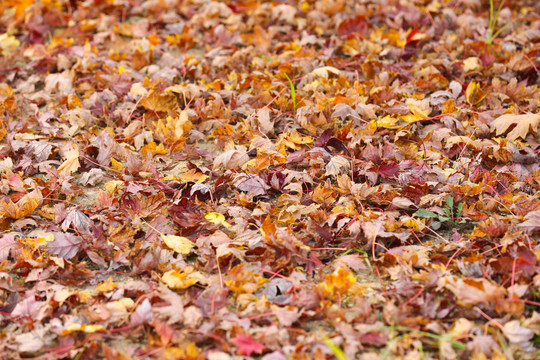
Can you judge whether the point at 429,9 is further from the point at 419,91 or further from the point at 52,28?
the point at 52,28

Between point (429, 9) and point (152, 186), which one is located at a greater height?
point (429, 9)

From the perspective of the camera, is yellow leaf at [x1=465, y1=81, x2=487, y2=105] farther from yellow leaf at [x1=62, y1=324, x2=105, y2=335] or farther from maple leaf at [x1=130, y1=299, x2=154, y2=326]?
yellow leaf at [x1=62, y1=324, x2=105, y2=335]

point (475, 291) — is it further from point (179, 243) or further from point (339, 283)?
point (179, 243)

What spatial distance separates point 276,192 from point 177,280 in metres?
0.69

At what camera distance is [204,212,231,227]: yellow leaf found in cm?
205

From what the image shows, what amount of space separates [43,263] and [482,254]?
158 centimetres

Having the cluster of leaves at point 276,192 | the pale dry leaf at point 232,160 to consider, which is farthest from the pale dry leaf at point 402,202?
the pale dry leaf at point 232,160

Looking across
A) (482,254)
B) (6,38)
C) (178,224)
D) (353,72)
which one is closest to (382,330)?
(482,254)

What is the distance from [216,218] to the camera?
6.82 ft

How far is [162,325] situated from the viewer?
1.59 meters

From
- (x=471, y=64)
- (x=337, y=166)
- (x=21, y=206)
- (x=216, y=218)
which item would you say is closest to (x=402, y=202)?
(x=337, y=166)

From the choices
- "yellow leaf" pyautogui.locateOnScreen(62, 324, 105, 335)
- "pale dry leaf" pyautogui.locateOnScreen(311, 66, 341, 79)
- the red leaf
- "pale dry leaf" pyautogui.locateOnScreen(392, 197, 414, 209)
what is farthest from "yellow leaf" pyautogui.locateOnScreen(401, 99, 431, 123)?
"yellow leaf" pyautogui.locateOnScreen(62, 324, 105, 335)

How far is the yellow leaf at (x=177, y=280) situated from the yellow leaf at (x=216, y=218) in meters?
0.32

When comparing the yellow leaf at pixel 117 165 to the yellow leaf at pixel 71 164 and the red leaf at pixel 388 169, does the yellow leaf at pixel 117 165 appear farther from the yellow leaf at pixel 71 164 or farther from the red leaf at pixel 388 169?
the red leaf at pixel 388 169
